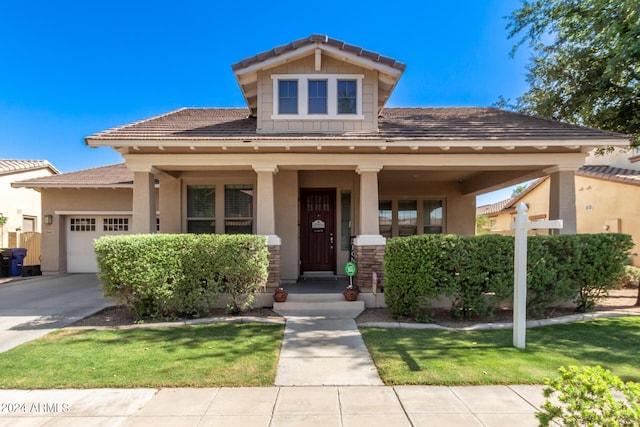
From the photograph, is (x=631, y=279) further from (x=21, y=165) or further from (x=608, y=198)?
(x=21, y=165)

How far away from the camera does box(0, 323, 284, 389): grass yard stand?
3.72m

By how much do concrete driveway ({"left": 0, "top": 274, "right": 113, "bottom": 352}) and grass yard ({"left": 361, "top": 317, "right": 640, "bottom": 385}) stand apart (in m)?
5.70

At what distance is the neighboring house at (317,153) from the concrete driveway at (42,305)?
205cm

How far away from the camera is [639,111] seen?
29.3ft

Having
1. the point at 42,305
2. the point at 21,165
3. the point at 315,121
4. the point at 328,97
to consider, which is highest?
the point at 328,97

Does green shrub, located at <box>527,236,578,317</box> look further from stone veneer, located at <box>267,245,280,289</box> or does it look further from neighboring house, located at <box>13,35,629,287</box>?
stone veneer, located at <box>267,245,280,289</box>

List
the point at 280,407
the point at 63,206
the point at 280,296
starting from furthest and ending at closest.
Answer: the point at 63,206
the point at 280,296
the point at 280,407

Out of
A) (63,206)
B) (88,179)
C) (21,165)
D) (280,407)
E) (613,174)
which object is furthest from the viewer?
(21,165)

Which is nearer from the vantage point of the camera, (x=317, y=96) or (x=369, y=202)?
(x=369, y=202)

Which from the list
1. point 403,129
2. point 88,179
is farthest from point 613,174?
point 88,179

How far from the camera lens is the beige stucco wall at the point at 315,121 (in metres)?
7.80

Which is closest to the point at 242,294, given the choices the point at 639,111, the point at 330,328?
the point at 330,328

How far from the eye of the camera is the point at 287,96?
7941 millimetres

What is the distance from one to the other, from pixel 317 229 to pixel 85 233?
9382mm
